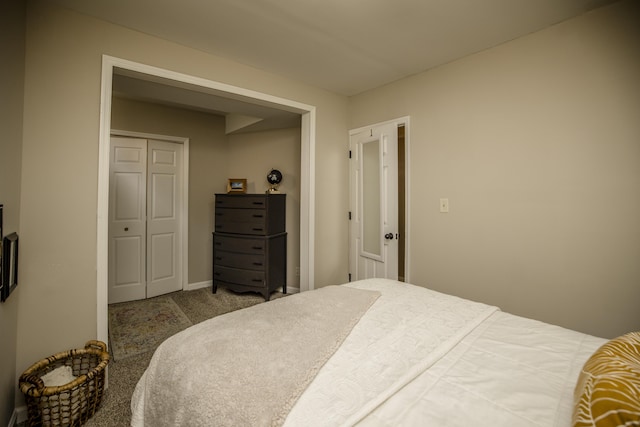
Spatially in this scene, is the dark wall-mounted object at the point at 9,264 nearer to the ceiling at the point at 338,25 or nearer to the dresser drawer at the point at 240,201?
the ceiling at the point at 338,25

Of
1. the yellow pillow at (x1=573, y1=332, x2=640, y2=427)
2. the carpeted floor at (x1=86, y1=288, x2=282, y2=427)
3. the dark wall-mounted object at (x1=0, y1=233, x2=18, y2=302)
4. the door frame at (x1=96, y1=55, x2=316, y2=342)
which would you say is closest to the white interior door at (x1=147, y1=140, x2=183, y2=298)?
the carpeted floor at (x1=86, y1=288, x2=282, y2=427)

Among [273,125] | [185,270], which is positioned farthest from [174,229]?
[273,125]

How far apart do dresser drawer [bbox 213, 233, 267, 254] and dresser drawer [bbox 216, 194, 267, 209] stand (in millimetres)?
411

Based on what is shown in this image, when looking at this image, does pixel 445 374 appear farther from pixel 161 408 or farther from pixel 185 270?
pixel 185 270

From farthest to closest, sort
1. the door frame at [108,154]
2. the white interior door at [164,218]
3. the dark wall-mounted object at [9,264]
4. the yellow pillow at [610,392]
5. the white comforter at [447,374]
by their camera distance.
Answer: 1. the white interior door at [164,218]
2. the door frame at [108,154]
3. the dark wall-mounted object at [9,264]
4. the white comforter at [447,374]
5. the yellow pillow at [610,392]

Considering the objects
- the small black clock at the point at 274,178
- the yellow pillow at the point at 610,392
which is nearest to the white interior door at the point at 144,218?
the small black clock at the point at 274,178

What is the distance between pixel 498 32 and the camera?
2.00 meters

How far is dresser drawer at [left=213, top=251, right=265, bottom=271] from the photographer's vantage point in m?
3.49

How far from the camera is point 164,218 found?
379 cm

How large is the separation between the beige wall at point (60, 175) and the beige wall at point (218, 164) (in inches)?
75.8

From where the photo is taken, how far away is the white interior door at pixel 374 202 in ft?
9.41

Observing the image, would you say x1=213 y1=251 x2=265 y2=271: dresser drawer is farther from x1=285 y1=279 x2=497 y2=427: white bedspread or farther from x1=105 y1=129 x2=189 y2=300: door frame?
x1=285 y1=279 x2=497 y2=427: white bedspread

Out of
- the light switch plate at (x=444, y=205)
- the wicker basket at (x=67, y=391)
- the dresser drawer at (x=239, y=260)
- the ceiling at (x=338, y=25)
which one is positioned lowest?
the wicker basket at (x=67, y=391)

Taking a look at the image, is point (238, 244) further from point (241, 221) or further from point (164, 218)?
point (164, 218)
